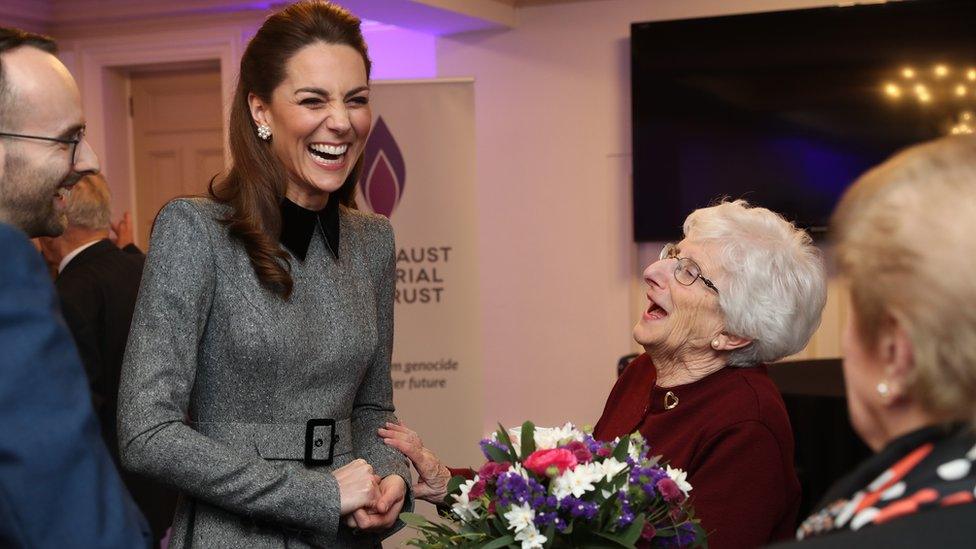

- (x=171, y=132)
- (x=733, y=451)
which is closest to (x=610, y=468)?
(x=733, y=451)

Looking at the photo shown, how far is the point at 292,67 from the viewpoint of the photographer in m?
1.94

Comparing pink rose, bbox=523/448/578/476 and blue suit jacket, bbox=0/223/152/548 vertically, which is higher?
blue suit jacket, bbox=0/223/152/548

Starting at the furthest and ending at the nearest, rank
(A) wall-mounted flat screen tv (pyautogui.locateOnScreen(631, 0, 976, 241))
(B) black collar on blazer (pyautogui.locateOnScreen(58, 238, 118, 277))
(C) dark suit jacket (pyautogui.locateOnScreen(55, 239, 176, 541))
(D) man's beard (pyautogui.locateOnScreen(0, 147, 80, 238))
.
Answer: (A) wall-mounted flat screen tv (pyautogui.locateOnScreen(631, 0, 976, 241))
(B) black collar on blazer (pyautogui.locateOnScreen(58, 238, 118, 277))
(C) dark suit jacket (pyautogui.locateOnScreen(55, 239, 176, 541))
(D) man's beard (pyautogui.locateOnScreen(0, 147, 80, 238))

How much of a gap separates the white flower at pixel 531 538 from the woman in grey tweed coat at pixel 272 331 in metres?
0.40

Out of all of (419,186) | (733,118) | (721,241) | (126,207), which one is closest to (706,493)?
(721,241)

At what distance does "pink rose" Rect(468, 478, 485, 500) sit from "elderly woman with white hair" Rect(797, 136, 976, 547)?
2.21 ft

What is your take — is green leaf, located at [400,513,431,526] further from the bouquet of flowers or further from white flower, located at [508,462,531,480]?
white flower, located at [508,462,531,480]

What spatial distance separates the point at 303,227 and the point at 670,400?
85cm

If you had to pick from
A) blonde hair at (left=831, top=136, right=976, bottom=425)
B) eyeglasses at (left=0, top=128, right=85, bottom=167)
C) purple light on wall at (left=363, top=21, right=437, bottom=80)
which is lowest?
blonde hair at (left=831, top=136, right=976, bottom=425)

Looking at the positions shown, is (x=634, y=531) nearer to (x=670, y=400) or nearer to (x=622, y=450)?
(x=622, y=450)

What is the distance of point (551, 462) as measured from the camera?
162cm

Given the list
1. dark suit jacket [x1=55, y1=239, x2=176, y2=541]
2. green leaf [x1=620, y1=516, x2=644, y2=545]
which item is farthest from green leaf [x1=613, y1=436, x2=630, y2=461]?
dark suit jacket [x1=55, y1=239, x2=176, y2=541]

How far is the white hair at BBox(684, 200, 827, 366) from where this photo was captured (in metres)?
2.24

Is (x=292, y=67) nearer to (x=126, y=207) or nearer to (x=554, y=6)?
(x=554, y=6)
